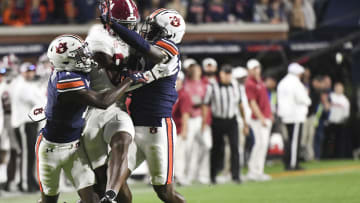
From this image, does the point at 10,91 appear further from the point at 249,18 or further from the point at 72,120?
the point at 249,18

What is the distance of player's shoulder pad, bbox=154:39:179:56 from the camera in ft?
23.1

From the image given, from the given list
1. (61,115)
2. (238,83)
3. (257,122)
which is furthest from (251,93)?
(61,115)

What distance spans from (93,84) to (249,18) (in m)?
13.6

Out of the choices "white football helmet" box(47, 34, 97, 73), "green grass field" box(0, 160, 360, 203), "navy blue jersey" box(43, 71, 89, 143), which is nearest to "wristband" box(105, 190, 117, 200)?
"navy blue jersey" box(43, 71, 89, 143)

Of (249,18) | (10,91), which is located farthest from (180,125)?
(249,18)

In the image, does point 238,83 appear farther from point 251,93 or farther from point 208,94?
point 208,94

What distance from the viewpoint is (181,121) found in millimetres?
13422

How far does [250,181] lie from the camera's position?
1383 centimetres

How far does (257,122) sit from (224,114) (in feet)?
3.66

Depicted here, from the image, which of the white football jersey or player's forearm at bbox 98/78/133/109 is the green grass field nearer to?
the white football jersey

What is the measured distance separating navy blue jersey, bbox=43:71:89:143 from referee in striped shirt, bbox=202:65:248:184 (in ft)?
21.8

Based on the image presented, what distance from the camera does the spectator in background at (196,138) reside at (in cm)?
1371

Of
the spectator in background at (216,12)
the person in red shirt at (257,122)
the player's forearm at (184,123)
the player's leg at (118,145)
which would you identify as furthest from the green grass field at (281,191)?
the spectator in background at (216,12)

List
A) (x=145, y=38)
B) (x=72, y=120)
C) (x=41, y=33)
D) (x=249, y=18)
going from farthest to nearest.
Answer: (x=249, y=18) < (x=41, y=33) < (x=145, y=38) < (x=72, y=120)
